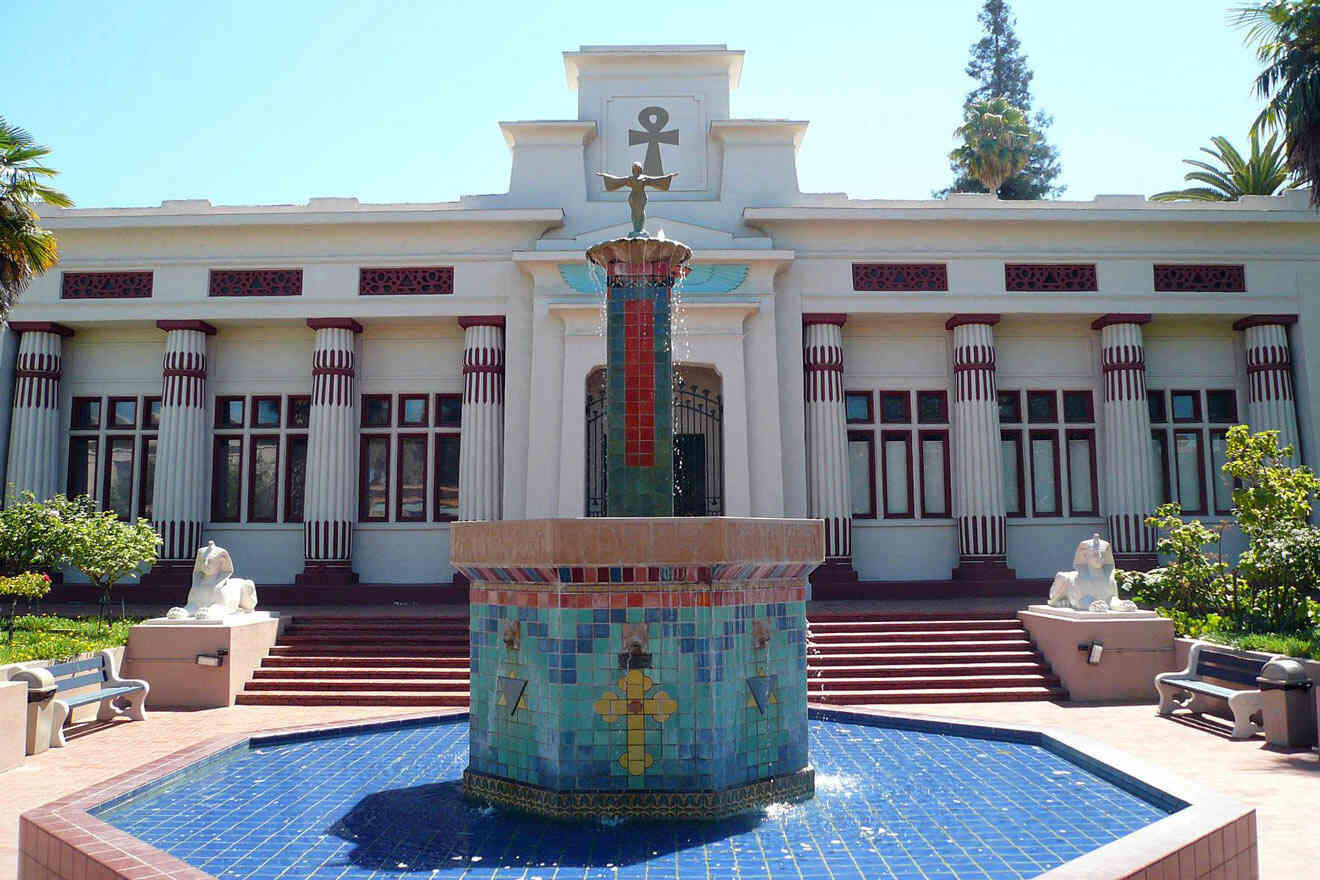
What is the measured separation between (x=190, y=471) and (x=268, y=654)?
7.34 meters

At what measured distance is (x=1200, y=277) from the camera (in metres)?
21.1

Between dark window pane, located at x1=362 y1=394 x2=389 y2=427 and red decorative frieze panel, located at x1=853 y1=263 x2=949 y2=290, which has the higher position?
red decorative frieze panel, located at x1=853 y1=263 x2=949 y2=290

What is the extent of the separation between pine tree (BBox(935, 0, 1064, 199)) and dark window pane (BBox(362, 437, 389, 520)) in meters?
28.7

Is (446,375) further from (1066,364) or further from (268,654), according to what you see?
(1066,364)

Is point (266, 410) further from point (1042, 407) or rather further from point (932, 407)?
point (1042, 407)

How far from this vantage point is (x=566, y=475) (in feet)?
64.3

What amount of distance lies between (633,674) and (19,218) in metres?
13.4

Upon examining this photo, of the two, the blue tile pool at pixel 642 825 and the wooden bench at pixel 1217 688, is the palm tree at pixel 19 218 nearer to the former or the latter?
the blue tile pool at pixel 642 825

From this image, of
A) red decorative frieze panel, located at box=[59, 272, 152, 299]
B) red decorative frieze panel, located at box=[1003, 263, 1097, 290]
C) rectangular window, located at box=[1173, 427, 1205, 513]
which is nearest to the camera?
red decorative frieze panel, located at box=[1003, 263, 1097, 290]

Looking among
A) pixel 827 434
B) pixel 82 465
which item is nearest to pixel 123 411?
pixel 82 465

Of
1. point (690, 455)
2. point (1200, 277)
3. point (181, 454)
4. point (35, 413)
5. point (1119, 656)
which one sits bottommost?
point (1119, 656)

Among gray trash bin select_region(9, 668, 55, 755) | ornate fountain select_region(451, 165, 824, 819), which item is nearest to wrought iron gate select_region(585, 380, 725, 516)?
gray trash bin select_region(9, 668, 55, 755)

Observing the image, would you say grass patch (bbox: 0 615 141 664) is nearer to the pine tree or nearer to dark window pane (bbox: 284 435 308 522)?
dark window pane (bbox: 284 435 308 522)

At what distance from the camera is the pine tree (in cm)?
4153
